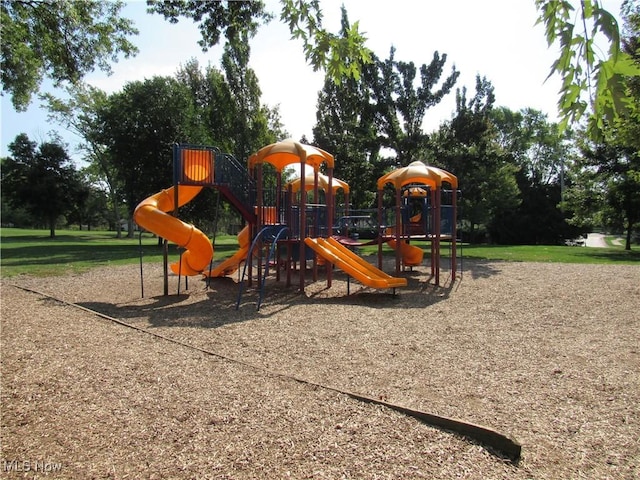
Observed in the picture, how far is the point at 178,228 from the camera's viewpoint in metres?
10.6

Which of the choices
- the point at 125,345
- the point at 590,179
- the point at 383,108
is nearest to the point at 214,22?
the point at 125,345

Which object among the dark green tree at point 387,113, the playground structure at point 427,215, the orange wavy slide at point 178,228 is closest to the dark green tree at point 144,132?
the dark green tree at point 387,113

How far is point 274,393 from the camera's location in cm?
439

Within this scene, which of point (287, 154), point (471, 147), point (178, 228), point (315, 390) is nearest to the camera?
point (315, 390)

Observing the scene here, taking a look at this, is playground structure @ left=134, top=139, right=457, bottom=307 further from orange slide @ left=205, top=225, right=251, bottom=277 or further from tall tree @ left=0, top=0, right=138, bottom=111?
tall tree @ left=0, top=0, right=138, bottom=111

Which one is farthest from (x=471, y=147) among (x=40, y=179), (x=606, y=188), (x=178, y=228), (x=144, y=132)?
(x=40, y=179)

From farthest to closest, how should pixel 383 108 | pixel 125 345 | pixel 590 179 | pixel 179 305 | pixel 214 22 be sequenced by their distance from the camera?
1. pixel 590 179
2. pixel 383 108
3. pixel 179 305
4. pixel 214 22
5. pixel 125 345

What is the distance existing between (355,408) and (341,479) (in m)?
1.11

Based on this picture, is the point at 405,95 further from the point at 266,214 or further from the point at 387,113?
the point at 266,214

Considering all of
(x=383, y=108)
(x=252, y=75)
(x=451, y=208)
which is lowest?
(x=451, y=208)

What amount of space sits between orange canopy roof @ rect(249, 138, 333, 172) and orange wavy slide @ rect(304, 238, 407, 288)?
2.17m

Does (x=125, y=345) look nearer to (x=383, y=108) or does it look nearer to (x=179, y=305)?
(x=179, y=305)

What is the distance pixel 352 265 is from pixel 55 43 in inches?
376

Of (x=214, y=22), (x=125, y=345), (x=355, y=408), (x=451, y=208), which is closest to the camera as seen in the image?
(x=355, y=408)
